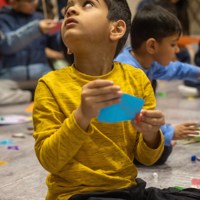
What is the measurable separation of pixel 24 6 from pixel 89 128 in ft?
5.42

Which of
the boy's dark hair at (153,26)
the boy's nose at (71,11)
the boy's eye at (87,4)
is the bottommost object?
the boy's dark hair at (153,26)

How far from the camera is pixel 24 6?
2193 millimetres

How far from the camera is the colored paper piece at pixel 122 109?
622 millimetres

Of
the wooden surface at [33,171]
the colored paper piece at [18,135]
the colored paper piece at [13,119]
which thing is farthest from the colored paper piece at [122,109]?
the colored paper piece at [13,119]

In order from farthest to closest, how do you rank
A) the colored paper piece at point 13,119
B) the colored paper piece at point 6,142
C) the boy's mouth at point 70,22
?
the colored paper piece at point 13,119
the colored paper piece at point 6,142
the boy's mouth at point 70,22

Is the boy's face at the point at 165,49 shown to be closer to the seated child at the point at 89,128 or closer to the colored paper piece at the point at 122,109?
the seated child at the point at 89,128

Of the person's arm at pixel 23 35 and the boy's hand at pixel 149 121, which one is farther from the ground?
the boy's hand at pixel 149 121

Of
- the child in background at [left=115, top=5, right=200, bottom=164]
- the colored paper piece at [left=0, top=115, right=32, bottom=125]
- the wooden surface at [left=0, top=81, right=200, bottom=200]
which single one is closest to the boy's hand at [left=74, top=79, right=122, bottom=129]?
the wooden surface at [left=0, top=81, right=200, bottom=200]

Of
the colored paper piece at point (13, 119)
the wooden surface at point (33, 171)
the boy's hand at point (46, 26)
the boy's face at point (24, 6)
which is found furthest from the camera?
the boy's face at point (24, 6)

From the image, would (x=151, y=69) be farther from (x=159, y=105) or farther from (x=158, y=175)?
(x=159, y=105)

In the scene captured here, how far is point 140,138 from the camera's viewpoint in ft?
2.47

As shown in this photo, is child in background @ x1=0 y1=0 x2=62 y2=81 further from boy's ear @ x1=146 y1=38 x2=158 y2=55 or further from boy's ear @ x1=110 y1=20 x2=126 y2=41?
boy's ear @ x1=110 y1=20 x2=126 y2=41

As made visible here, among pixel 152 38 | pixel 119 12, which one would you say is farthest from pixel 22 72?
pixel 119 12

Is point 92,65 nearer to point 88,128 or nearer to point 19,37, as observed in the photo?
point 88,128
